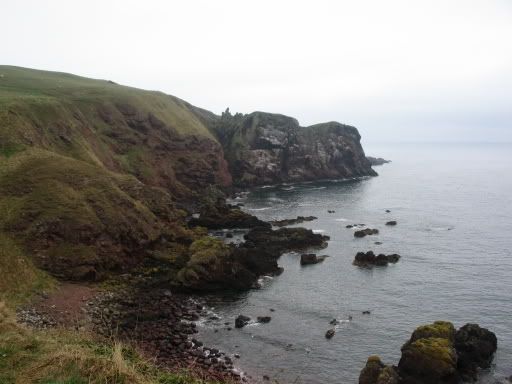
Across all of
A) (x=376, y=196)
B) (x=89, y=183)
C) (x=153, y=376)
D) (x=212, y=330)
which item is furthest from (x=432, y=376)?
(x=376, y=196)

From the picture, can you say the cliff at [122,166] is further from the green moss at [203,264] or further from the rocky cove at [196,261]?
the green moss at [203,264]

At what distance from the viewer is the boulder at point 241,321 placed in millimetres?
48338

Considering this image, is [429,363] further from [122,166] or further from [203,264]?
[122,166]

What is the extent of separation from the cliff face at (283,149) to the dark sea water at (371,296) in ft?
151

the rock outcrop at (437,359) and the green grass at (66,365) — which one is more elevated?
the green grass at (66,365)

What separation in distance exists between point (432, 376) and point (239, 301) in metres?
25.4

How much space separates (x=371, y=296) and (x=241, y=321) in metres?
18.9

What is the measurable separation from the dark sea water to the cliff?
1253cm

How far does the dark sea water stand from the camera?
4247 centimetres

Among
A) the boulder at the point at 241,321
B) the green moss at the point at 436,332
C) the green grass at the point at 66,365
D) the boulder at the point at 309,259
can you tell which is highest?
the green grass at the point at 66,365

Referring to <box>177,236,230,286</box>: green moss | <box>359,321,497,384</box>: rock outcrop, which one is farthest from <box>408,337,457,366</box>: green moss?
<box>177,236,230,286</box>: green moss

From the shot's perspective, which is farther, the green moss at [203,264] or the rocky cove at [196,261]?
the green moss at [203,264]

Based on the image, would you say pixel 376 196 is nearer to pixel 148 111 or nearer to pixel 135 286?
pixel 148 111

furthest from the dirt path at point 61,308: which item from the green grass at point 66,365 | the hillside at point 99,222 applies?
the green grass at point 66,365
